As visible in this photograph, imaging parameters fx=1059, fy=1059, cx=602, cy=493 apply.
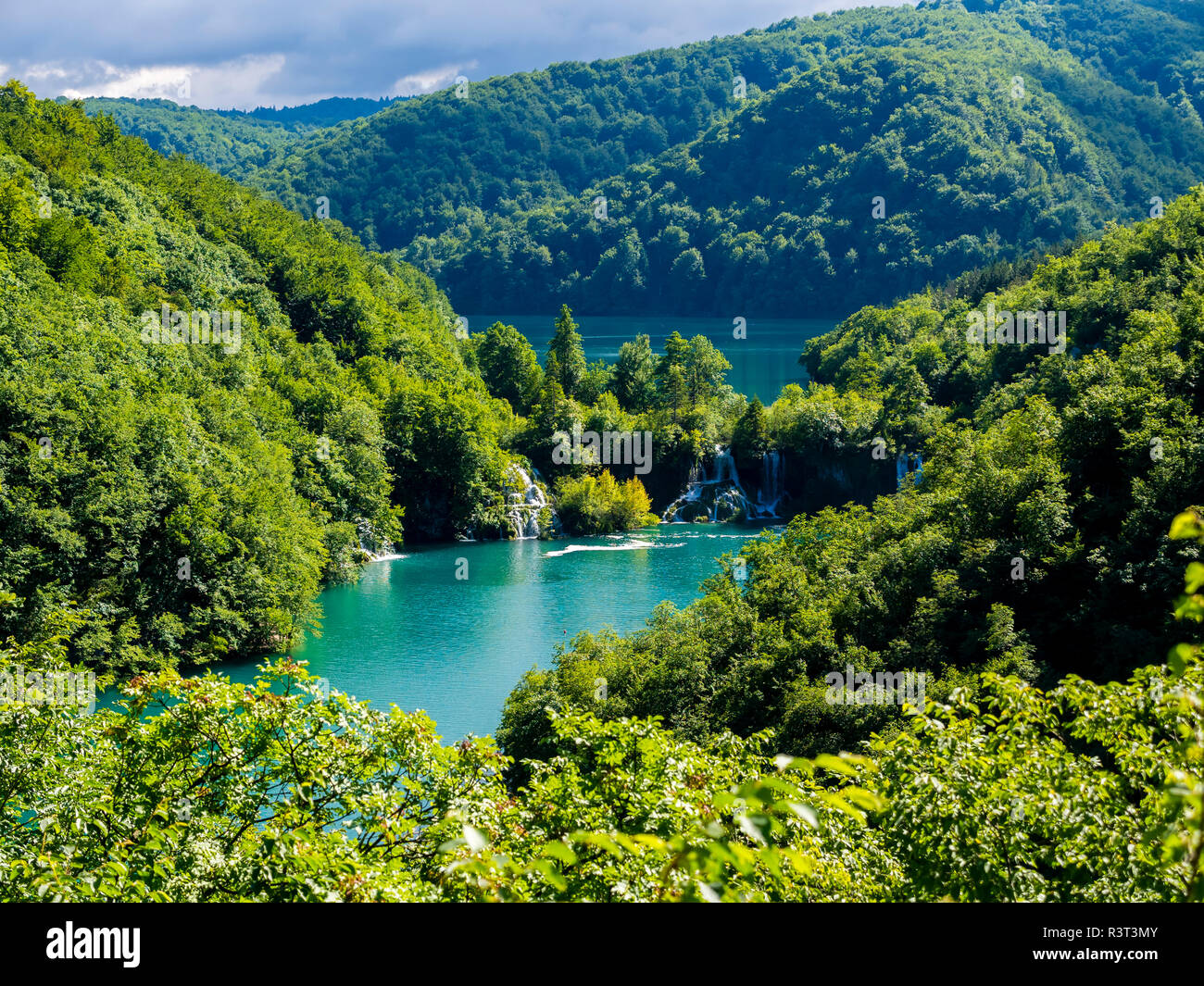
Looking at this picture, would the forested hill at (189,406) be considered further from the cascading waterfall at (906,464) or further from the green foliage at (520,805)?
the cascading waterfall at (906,464)

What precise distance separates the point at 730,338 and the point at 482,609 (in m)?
106

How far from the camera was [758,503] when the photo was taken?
241ft

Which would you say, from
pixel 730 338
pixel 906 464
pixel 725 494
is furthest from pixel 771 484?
pixel 730 338

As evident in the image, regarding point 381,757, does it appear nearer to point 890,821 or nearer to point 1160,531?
point 890,821

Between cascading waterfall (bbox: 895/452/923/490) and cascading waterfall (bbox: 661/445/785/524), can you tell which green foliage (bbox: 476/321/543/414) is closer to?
cascading waterfall (bbox: 661/445/785/524)

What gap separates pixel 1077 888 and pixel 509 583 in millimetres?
46245

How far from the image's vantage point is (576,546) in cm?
6450

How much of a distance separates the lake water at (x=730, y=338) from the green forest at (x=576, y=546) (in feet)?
24.6

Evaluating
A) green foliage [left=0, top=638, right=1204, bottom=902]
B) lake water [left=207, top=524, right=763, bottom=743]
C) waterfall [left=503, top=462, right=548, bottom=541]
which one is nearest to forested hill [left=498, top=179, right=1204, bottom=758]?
green foliage [left=0, top=638, right=1204, bottom=902]

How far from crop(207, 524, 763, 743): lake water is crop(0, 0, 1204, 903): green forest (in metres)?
1.44

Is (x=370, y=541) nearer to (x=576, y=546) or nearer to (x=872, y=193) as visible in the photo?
(x=576, y=546)

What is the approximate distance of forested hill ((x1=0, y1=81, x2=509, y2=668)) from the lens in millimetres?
40312

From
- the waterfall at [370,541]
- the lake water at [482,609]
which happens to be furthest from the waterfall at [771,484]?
the waterfall at [370,541]
